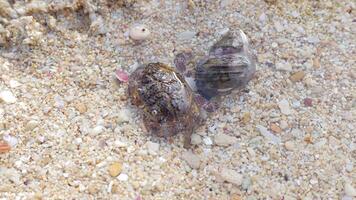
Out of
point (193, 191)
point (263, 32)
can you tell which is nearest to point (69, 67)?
point (193, 191)

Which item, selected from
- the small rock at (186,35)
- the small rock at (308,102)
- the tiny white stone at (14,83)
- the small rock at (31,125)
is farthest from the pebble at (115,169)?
the small rock at (308,102)

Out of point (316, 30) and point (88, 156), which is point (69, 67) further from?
point (316, 30)

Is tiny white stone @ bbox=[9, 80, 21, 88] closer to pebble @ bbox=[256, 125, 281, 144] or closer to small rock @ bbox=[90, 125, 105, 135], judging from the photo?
small rock @ bbox=[90, 125, 105, 135]

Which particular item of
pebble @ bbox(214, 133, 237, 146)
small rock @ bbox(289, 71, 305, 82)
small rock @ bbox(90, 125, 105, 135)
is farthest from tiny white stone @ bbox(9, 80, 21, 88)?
small rock @ bbox(289, 71, 305, 82)

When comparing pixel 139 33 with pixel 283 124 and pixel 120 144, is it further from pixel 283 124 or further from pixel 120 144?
pixel 283 124

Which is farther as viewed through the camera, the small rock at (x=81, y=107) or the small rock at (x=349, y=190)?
the small rock at (x=81, y=107)

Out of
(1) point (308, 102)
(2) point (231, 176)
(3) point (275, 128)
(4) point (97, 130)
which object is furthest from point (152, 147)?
(1) point (308, 102)

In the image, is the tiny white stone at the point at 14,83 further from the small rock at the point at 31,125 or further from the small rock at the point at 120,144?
the small rock at the point at 120,144
